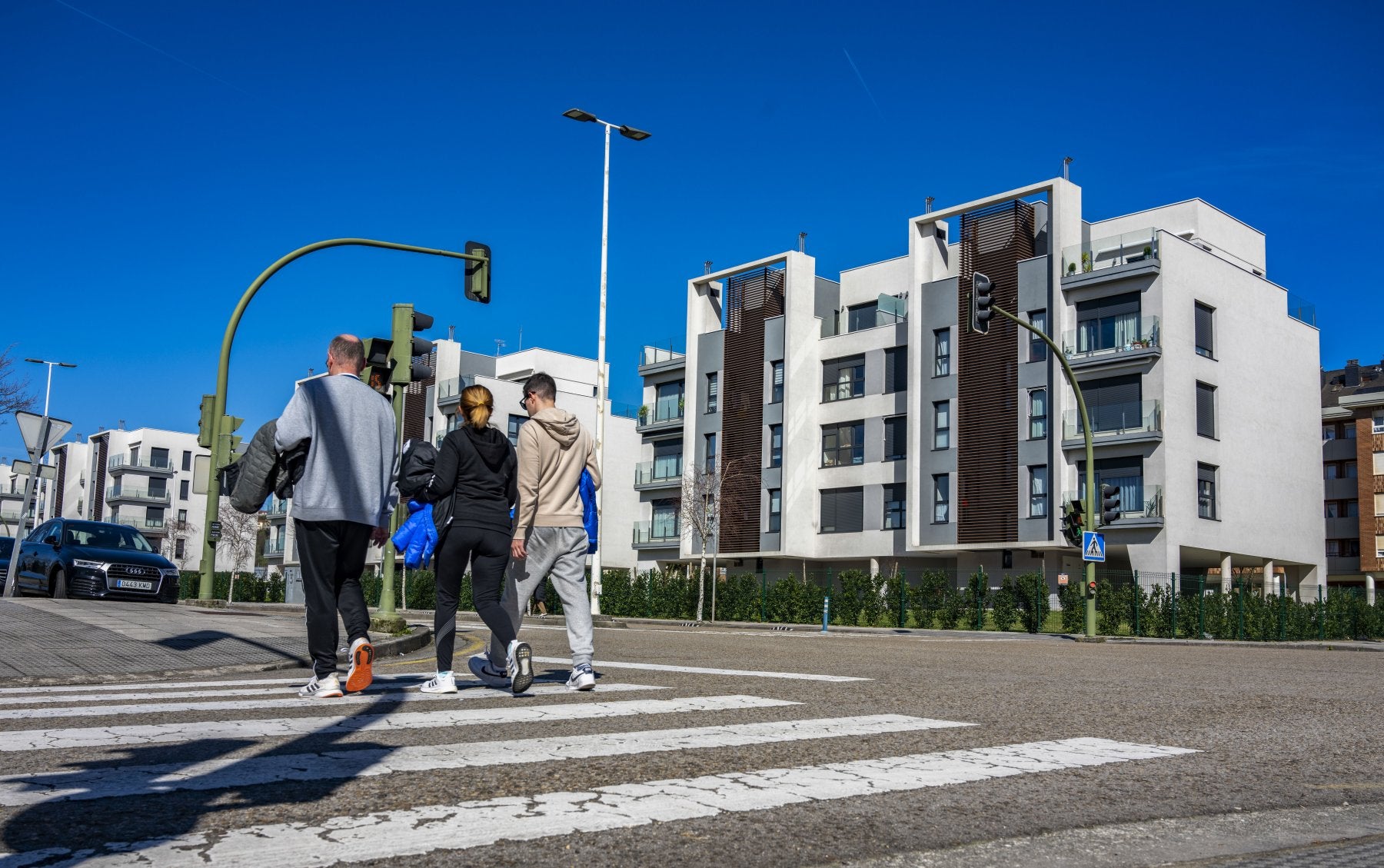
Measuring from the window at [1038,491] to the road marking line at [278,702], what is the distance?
3861cm

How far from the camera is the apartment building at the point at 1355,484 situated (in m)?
73.9

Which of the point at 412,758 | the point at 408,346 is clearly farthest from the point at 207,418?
the point at 412,758

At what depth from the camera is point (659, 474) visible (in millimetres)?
61375

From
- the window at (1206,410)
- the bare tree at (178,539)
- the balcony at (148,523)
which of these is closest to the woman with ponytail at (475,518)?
the window at (1206,410)

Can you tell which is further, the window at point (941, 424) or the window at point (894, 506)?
the window at point (894, 506)

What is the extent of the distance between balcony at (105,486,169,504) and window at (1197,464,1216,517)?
96965 mm

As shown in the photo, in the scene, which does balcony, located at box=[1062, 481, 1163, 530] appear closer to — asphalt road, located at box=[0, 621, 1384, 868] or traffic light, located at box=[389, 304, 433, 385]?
traffic light, located at box=[389, 304, 433, 385]

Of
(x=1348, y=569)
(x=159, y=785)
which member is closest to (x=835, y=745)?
(x=159, y=785)

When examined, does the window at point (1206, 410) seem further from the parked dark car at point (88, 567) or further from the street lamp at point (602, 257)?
the parked dark car at point (88, 567)

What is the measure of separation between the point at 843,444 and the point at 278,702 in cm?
4834

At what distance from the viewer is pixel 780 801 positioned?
3.80 m

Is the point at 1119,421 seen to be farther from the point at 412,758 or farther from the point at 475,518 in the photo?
the point at 412,758

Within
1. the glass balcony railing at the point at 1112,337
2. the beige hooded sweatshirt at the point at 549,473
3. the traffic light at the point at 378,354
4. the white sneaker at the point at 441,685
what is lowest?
the white sneaker at the point at 441,685

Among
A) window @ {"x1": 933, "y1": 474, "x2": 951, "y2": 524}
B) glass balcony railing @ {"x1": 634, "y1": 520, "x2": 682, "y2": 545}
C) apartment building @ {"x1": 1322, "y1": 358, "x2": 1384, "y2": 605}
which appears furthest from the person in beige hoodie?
apartment building @ {"x1": 1322, "y1": 358, "x2": 1384, "y2": 605}
